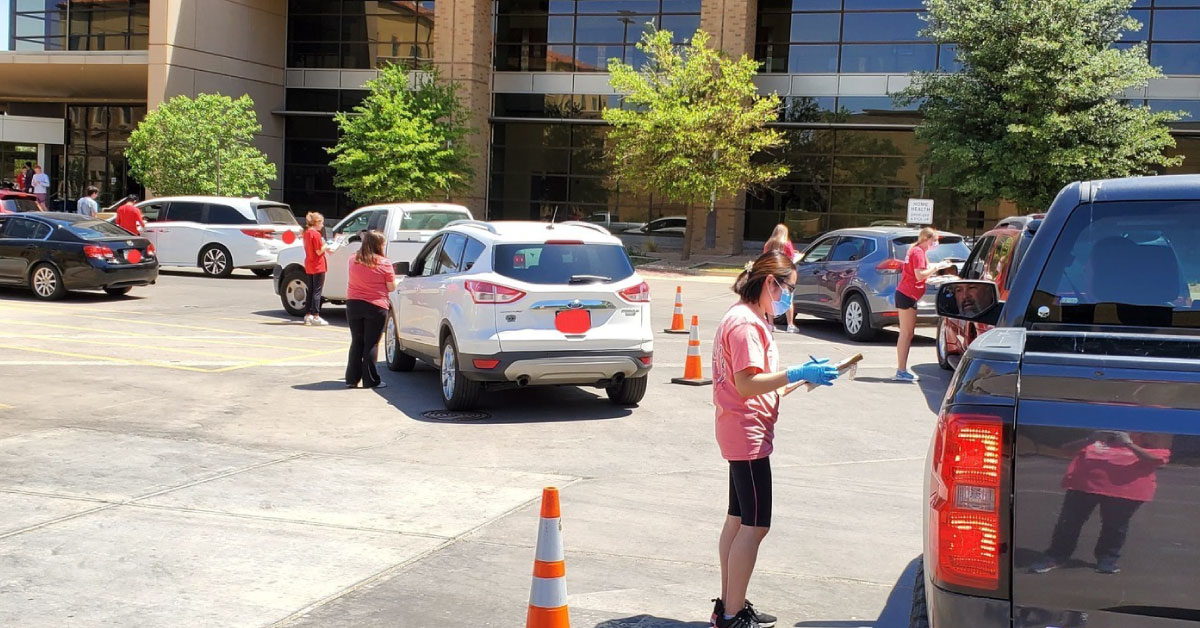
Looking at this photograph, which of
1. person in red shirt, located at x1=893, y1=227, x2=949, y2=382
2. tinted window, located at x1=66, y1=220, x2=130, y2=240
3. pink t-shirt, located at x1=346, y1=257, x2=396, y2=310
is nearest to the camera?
pink t-shirt, located at x1=346, y1=257, x2=396, y2=310

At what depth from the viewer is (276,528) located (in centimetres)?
696

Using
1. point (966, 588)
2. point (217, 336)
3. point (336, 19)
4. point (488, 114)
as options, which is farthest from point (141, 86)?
point (966, 588)

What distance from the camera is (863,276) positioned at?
17.6m

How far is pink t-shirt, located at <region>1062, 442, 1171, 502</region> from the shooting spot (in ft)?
8.82

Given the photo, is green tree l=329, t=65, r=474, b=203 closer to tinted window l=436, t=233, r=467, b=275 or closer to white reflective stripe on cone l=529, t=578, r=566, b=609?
tinted window l=436, t=233, r=467, b=275

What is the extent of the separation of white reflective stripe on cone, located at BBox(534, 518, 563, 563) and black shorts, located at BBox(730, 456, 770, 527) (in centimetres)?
105

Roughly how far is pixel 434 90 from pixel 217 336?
74.2 ft

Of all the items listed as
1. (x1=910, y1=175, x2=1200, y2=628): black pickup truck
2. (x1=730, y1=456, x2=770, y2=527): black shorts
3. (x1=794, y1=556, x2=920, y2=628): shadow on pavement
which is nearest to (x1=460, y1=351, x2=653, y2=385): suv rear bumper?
(x1=794, y1=556, x2=920, y2=628): shadow on pavement

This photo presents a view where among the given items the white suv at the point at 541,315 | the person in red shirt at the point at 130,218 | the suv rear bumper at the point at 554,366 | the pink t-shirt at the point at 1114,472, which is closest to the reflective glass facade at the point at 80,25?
the person in red shirt at the point at 130,218

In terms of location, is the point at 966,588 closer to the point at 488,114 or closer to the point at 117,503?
the point at 117,503

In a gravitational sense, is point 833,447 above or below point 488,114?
below

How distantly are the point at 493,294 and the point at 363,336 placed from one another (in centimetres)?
223

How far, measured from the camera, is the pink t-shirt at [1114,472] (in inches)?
106

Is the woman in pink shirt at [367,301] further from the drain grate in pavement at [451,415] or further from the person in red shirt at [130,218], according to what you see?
the person in red shirt at [130,218]
